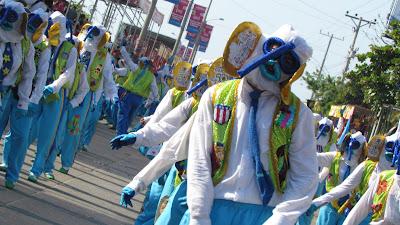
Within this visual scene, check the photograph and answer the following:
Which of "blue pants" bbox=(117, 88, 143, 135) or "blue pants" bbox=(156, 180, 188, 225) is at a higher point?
"blue pants" bbox=(156, 180, 188, 225)

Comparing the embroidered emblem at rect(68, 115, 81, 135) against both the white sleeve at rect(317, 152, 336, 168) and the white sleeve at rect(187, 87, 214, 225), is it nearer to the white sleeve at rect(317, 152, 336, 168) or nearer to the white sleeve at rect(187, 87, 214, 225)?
the white sleeve at rect(317, 152, 336, 168)

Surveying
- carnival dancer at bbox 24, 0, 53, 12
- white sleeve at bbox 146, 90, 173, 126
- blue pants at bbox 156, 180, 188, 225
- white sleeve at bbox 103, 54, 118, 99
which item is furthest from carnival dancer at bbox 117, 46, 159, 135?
blue pants at bbox 156, 180, 188, 225

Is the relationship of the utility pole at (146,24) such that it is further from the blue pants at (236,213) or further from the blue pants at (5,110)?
the blue pants at (236,213)

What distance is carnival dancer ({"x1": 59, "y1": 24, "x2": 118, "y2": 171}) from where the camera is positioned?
490 inches

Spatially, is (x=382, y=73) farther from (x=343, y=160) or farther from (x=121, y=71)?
(x=343, y=160)

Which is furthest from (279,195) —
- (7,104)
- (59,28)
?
(59,28)

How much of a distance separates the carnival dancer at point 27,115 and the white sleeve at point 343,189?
3036 mm

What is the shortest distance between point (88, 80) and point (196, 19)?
40.7 m

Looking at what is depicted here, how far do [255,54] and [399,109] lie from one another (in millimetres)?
25233

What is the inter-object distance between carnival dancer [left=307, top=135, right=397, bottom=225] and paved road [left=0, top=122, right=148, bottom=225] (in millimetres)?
2203

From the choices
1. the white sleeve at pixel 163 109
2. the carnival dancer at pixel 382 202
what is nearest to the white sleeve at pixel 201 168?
the carnival dancer at pixel 382 202

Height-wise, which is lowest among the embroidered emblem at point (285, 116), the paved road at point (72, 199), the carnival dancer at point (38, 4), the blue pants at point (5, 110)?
the paved road at point (72, 199)

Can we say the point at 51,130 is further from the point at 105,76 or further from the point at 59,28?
the point at 105,76

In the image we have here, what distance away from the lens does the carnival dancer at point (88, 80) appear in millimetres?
12438
